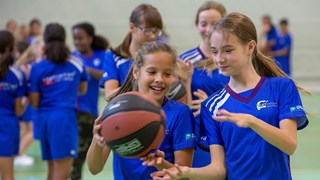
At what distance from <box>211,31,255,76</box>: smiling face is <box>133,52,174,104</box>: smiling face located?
261 mm

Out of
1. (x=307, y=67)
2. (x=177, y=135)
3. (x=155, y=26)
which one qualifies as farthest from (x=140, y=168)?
(x=307, y=67)

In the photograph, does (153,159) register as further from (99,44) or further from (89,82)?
(99,44)

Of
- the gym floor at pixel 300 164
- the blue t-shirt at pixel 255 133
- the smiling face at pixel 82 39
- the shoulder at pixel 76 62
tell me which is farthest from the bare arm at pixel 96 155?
the smiling face at pixel 82 39

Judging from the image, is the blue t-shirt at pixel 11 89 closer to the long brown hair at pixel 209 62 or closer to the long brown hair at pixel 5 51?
the long brown hair at pixel 5 51

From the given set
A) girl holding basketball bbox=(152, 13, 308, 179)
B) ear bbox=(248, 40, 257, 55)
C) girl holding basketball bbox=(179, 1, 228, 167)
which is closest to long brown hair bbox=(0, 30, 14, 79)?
girl holding basketball bbox=(179, 1, 228, 167)

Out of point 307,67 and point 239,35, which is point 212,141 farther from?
point 307,67

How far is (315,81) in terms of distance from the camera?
628 inches

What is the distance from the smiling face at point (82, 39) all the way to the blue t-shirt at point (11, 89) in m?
1.11

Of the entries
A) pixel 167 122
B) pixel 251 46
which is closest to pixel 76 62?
pixel 167 122

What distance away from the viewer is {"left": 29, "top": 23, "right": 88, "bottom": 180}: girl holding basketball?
18.5 ft

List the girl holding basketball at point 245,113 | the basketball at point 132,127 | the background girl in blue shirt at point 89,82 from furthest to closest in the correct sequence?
the background girl in blue shirt at point 89,82, the girl holding basketball at point 245,113, the basketball at point 132,127

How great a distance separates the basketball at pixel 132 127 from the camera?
8.45 ft

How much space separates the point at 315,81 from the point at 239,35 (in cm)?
1366

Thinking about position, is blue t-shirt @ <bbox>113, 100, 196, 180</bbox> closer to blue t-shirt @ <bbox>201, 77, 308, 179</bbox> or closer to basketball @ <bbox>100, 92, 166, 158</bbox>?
blue t-shirt @ <bbox>201, 77, 308, 179</bbox>
